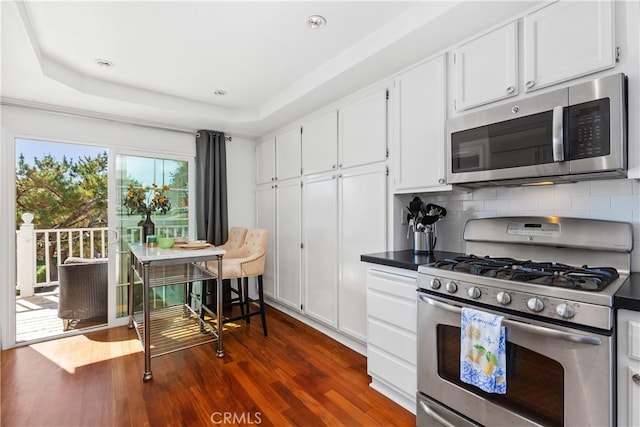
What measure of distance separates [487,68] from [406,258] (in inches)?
50.2

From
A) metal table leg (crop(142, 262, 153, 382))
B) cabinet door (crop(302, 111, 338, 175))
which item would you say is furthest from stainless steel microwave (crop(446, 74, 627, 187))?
metal table leg (crop(142, 262, 153, 382))

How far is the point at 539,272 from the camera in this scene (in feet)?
4.87

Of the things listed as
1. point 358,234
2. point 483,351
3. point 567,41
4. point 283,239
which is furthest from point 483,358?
point 283,239

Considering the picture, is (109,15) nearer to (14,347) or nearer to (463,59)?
(463,59)

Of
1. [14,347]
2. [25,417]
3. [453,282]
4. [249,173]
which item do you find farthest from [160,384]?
[249,173]

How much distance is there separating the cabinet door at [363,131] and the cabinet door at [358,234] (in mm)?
113

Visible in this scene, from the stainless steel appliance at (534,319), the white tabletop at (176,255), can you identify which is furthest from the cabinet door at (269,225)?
the stainless steel appliance at (534,319)

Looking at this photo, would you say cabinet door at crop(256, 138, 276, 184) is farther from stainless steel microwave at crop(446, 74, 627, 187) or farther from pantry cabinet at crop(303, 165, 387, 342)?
stainless steel microwave at crop(446, 74, 627, 187)

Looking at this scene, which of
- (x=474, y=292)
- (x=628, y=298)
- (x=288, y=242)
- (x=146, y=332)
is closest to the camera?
(x=628, y=298)

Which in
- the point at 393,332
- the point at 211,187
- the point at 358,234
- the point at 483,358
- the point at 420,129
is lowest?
the point at 393,332

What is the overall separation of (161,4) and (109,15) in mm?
388

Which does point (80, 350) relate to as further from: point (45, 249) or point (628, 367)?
point (628, 367)

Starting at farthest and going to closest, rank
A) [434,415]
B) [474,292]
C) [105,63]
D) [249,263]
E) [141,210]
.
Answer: [141,210]
[249,263]
[105,63]
[434,415]
[474,292]

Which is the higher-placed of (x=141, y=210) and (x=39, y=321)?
(x=141, y=210)
